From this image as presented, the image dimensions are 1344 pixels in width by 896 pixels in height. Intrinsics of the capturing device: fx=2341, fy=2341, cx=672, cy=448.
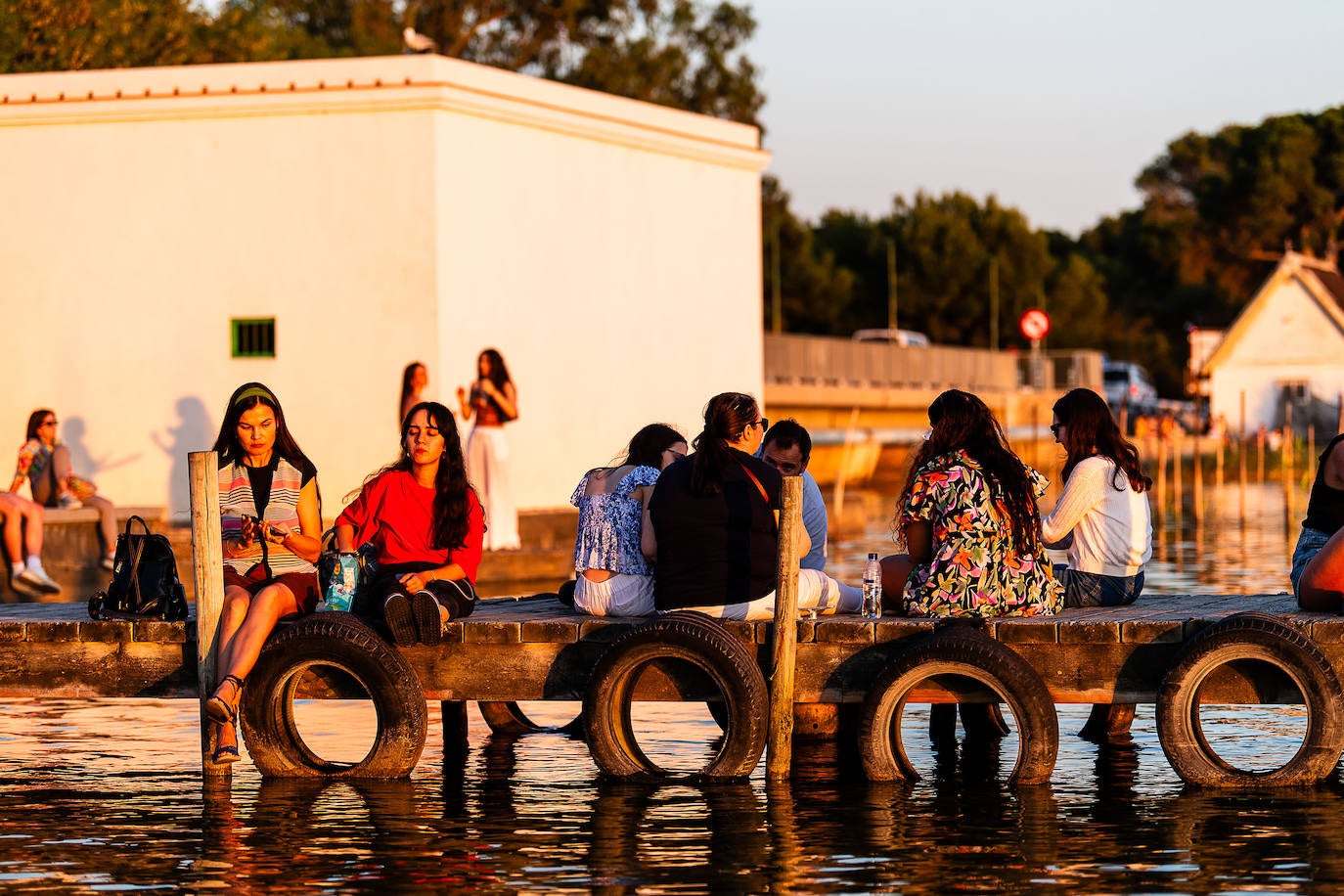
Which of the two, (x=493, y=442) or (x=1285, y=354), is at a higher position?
(x=1285, y=354)

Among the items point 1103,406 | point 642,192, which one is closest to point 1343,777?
point 1103,406

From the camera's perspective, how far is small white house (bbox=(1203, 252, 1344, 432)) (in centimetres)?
7612

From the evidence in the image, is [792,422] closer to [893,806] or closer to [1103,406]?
[1103,406]

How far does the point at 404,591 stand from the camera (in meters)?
11.5

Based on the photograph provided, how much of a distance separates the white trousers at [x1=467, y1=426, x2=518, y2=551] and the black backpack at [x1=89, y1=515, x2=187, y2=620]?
411 inches

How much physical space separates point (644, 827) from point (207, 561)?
110 inches

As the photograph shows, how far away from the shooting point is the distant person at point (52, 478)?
21.8 metres

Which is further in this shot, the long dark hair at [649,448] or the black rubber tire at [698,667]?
the long dark hair at [649,448]

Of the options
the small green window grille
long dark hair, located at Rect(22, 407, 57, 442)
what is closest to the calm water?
long dark hair, located at Rect(22, 407, 57, 442)

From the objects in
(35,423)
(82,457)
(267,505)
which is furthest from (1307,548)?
Answer: (82,457)

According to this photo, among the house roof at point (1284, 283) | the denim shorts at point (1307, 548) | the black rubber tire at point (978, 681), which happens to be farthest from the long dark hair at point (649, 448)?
the house roof at point (1284, 283)

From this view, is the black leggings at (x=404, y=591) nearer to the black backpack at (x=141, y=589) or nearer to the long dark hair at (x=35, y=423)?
the black backpack at (x=141, y=589)

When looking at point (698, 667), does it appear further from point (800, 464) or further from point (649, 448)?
point (800, 464)

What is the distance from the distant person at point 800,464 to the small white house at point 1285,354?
65578 mm
